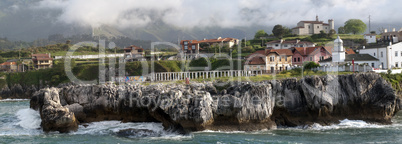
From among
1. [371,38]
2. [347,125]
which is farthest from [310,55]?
[347,125]

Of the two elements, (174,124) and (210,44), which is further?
(210,44)

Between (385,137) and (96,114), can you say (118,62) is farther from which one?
(385,137)

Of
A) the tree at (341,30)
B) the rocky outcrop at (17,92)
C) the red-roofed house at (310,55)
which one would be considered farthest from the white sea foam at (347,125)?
the tree at (341,30)

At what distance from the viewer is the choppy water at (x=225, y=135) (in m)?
25.7

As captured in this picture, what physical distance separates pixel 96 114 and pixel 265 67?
35.8 metres

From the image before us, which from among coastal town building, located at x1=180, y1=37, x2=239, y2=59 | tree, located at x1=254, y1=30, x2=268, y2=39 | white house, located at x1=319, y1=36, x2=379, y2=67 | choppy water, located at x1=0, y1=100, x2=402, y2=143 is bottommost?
choppy water, located at x1=0, y1=100, x2=402, y2=143

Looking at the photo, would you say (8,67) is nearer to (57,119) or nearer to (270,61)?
(270,61)

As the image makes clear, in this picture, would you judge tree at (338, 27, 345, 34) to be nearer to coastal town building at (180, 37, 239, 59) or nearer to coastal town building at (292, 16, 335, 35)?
coastal town building at (292, 16, 335, 35)

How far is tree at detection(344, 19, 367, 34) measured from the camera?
5019 inches

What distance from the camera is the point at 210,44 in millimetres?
102812

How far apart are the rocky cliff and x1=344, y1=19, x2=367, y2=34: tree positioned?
10270 cm

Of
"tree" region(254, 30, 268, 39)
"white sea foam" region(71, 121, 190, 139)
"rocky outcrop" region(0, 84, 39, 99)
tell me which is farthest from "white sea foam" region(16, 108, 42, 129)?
"tree" region(254, 30, 268, 39)

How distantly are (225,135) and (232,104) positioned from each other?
3.40 meters

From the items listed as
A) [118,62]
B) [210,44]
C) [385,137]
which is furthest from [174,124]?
[210,44]
